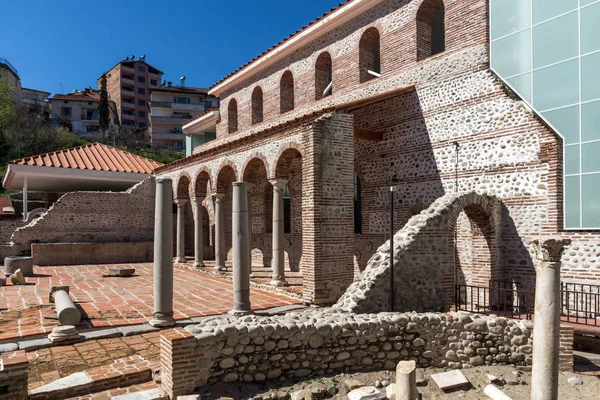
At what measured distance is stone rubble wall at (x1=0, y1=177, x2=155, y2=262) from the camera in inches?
739

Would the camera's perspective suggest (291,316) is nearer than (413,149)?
Yes

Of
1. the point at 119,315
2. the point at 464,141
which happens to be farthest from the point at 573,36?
the point at 119,315

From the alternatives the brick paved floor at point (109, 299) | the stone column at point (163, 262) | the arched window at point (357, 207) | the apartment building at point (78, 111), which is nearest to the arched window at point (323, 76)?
the arched window at point (357, 207)

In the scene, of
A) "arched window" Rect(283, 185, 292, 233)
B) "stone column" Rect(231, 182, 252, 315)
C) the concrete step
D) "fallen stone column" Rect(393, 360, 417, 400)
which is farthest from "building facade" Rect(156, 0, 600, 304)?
the concrete step

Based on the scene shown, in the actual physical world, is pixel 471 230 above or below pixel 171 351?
above

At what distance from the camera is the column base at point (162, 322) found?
8.00 metres

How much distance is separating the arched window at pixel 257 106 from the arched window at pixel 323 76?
4.11 m

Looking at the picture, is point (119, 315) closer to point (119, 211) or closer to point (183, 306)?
point (183, 306)

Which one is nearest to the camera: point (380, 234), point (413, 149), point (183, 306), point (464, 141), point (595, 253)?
point (595, 253)

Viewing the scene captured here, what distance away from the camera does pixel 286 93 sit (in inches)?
688

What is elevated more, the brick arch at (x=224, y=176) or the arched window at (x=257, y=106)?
the arched window at (x=257, y=106)

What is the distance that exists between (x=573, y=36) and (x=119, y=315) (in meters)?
11.6

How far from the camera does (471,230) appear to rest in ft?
34.2

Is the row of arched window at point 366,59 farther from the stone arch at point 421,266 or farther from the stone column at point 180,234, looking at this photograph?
the stone arch at point 421,266
